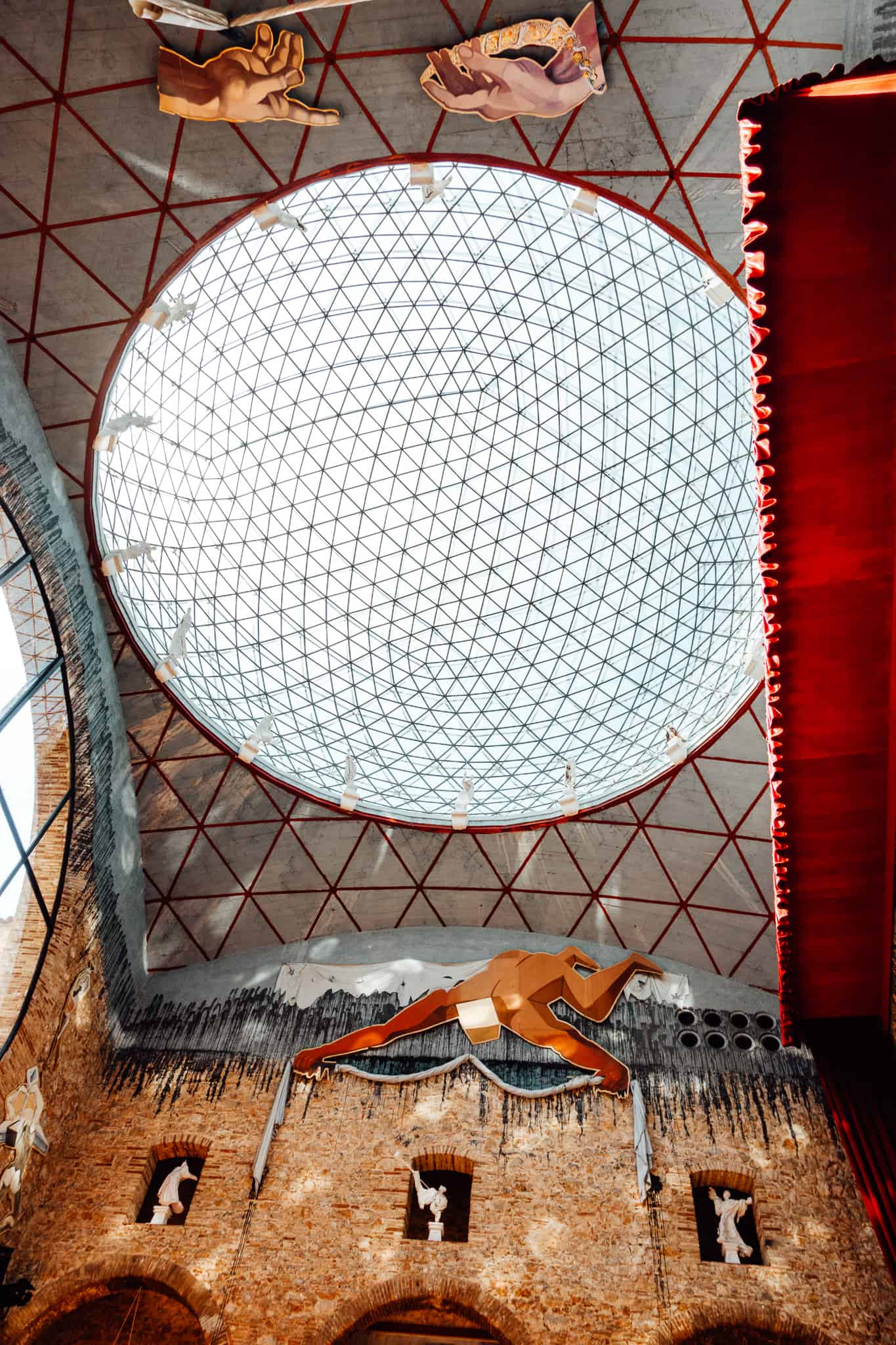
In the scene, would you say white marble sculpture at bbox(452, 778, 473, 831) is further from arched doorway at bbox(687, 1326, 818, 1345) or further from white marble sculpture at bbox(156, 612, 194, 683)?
arched doorway at bbox(687, 1326, 818, 1345)

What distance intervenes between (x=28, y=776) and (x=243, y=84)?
596 inches

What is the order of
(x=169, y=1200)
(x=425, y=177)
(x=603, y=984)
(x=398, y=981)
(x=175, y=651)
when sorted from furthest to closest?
(x=398, y=981)
(x=175, y=651)
(x=603, y=984)
(x=169, y=1200)
(x=425, y=177)

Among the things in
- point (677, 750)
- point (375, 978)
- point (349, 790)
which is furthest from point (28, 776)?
point (677, 750)

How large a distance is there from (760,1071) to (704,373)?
18220 mm

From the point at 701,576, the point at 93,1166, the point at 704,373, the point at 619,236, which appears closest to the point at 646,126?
the point at 619,236

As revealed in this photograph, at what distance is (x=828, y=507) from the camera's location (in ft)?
37.9

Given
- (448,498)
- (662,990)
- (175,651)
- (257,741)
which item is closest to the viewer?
(662,990)

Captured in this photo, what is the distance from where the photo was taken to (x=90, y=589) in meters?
22.5

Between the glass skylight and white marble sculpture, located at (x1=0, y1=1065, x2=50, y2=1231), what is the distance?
9.84 m

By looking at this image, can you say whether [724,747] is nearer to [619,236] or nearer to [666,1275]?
[666,1275]

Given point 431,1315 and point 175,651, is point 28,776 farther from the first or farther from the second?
point 431,1315

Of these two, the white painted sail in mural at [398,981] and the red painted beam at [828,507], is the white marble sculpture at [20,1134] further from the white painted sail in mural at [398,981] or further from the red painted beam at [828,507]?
the red painted beam at [828,507]

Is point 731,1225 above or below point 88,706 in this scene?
below

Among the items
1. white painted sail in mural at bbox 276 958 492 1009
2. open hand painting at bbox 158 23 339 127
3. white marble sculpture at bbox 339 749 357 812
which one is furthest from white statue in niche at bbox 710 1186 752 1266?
open hand painting at bbox 158 23 339 127
